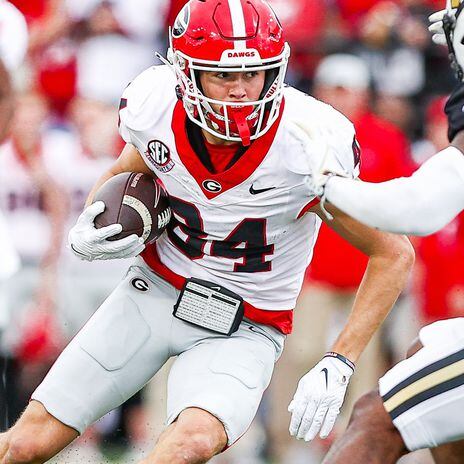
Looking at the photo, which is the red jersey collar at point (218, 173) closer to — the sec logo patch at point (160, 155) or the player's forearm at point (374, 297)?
the sec logo patch at point (160, 155)

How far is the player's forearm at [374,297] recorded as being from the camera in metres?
4.22

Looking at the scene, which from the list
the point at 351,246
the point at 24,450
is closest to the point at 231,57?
the point at 24,450

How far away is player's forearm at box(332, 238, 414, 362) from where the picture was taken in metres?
4.22

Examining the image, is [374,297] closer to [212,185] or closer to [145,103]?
[212,185]

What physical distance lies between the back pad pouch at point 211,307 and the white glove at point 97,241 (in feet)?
0.80

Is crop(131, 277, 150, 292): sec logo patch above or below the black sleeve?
below

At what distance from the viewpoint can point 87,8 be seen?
7578mm

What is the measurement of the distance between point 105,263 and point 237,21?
3.01 meters

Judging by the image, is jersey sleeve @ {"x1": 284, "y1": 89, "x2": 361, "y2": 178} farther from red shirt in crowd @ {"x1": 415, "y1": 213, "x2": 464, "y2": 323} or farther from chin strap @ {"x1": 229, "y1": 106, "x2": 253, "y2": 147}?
red shirt in crowd @ {"x1": 415, "y1": 213, "x2": 464, "y2": 323}

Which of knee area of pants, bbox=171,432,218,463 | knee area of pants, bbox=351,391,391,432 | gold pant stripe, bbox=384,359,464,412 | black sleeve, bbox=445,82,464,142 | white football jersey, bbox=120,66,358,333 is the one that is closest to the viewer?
black sleeve, bbox=445,82,464,142

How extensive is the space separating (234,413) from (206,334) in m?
0.40

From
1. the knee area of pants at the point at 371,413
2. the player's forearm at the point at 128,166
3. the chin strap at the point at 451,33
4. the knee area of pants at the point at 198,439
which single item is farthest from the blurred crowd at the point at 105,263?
the chin strap at the point at 451,33

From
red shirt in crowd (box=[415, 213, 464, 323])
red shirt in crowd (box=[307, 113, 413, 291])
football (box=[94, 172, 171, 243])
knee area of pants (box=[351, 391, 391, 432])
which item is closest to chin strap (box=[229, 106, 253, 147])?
football (box=[94, 172, 171, 243])

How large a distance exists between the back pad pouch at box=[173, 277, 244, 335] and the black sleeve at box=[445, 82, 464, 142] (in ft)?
3.73
